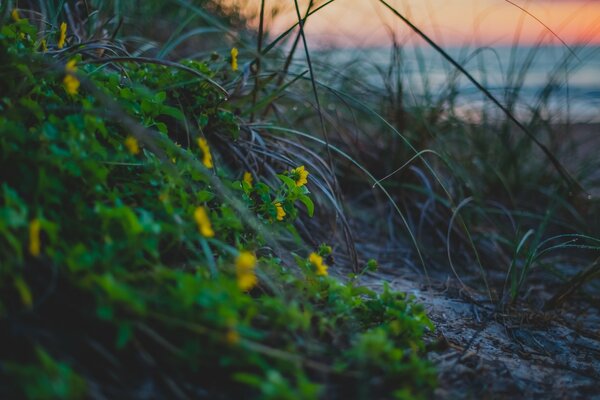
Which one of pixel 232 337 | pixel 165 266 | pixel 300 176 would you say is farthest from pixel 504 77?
pixel 232 337

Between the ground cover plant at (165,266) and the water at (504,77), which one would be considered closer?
the ground cover plant at (165,266)

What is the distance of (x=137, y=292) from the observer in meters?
1.03

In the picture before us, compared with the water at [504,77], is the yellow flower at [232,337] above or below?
below

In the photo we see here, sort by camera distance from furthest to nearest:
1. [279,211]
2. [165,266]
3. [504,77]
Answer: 1. [504,77]
2. [279,211]
3. [165,266]

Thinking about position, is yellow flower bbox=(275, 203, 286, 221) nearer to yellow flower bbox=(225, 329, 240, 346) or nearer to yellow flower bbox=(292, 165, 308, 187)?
yellow flower bbox=(292, 165, 308, 187)

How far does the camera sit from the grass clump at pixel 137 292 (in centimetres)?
102

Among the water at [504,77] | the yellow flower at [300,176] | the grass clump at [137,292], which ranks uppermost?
the water at [504,77]

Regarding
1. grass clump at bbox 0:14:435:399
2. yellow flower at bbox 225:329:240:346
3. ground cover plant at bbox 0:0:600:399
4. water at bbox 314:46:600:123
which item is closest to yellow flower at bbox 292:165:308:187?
ground cover plant at bbox 0:0:600:399

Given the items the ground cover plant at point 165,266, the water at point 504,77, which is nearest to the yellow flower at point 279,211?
the ground cover plant at point 165,266

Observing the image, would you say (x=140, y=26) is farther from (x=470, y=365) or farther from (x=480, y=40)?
(x=470, y=365)

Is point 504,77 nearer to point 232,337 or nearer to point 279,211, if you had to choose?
point 279,211

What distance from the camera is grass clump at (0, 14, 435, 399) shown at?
1.02 m

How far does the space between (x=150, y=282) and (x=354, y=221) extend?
5.46 feet

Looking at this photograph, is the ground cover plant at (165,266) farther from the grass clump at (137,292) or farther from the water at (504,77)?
the water at (504,77)
